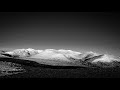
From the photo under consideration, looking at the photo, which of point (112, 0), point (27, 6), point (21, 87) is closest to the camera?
point (21, 87)

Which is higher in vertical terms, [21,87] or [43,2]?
[43,2]

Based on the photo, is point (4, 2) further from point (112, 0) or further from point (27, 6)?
point (112, 0)

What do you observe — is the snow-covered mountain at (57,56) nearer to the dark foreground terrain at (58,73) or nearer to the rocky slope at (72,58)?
the rocky slope at (72,58)

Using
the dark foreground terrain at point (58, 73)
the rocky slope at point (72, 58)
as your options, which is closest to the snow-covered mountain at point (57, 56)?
the rocky slope at point (72, 58)

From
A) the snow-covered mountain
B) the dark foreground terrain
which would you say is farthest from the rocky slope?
the dark foreground terrain

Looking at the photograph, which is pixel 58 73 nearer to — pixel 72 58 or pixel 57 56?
pixel 72 58

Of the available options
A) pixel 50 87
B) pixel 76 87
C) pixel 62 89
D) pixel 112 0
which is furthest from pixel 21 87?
pixel 112 0

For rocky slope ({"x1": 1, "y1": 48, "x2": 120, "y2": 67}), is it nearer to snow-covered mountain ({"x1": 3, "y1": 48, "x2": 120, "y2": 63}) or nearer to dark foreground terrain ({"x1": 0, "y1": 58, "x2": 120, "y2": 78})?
snow-covered mountain ({"x1": 3, "y1": 48, "x2": 120, "y2": 63})

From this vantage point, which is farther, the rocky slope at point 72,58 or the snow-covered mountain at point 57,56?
the snow-covered mountain at point 57,56

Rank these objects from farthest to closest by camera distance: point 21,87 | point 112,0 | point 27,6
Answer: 1. point 27,6
2. point 112,0
3. point 21,87

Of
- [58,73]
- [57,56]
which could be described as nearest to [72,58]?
[57,56]

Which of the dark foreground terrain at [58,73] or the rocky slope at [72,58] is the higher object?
the rocky slope at [72,58]

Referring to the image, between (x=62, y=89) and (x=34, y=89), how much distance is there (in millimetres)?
511

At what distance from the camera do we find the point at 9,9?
→ 3.65 m
